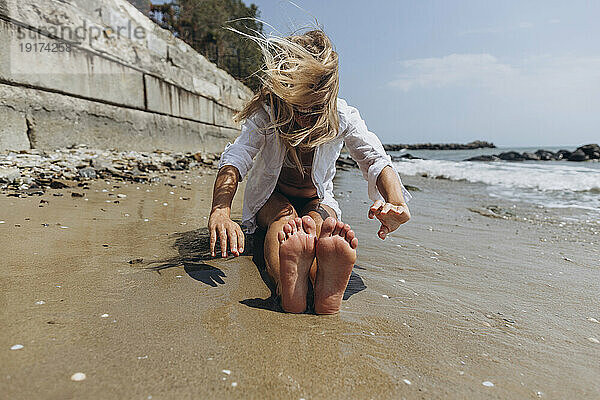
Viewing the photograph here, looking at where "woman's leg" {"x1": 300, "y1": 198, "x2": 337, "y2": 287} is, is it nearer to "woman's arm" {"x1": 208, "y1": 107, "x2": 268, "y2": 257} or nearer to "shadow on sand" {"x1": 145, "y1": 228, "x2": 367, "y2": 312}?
"shadow on sand" {"x1": 145, "y1": 228, "x2": 367, "y2": 312}

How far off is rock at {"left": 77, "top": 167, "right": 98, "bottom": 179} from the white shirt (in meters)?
1.86

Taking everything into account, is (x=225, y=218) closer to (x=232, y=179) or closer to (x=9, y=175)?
(x=232, y=179)

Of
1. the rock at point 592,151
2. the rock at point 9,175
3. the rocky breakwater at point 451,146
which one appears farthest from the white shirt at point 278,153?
the rocky breakwater at point 451,146

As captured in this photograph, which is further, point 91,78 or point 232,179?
point 91,78

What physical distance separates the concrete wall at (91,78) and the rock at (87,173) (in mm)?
793

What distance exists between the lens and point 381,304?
1477 millimetres

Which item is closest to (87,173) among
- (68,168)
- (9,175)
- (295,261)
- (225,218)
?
(68,168)

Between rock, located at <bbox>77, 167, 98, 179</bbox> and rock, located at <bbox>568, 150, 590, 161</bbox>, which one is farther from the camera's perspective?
rock, located at <bbox>568, 150, 590, 161</bbox>

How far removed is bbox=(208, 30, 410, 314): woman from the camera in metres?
1.36

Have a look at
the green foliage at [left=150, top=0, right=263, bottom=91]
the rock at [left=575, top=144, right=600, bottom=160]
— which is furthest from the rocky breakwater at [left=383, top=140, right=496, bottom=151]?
the green foliage at [left=150, top=0, right=263, bottom=91]

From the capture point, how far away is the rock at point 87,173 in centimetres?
324

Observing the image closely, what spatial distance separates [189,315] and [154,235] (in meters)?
1.01

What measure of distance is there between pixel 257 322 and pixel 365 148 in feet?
3.30

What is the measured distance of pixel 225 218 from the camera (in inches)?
63.0
